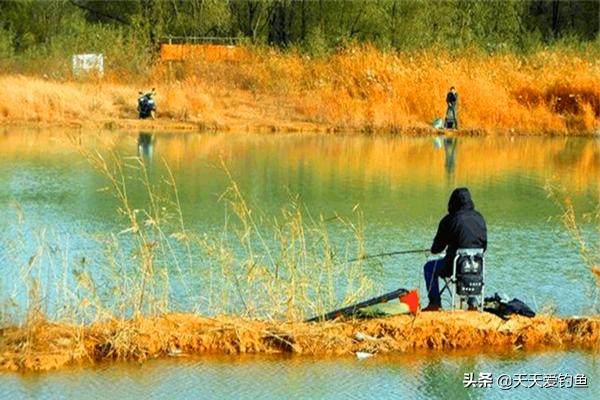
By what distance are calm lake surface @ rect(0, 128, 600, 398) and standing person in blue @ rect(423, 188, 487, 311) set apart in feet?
2.36

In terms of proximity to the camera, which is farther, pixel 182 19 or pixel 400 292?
pixel 182 19

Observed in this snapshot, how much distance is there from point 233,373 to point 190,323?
24.2 inches

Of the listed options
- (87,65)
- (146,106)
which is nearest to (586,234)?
(146,106)

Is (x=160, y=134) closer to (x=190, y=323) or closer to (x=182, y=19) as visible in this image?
(x=182, y=19)

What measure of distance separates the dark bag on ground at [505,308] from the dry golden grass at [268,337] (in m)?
0.06

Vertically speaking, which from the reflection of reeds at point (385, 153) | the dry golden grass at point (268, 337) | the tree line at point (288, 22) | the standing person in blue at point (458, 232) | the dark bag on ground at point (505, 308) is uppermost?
the tree line at point (288, 22)

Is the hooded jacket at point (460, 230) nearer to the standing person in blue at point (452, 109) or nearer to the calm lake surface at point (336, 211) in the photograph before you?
the calm lake surface at point (336, 211)

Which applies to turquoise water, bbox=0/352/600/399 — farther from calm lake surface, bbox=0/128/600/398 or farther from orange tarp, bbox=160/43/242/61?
orange tarp, bbox=160/43/242/61

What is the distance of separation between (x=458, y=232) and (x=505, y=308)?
666mm

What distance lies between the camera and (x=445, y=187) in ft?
52.0

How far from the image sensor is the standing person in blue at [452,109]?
24.4 meters

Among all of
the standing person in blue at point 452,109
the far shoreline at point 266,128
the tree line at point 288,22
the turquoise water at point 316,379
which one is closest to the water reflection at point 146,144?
the far shoreline at point 266,128

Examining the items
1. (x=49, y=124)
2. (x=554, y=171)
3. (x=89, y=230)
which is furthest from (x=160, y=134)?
(x=89, y=230)

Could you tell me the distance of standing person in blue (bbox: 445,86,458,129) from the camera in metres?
24.4
